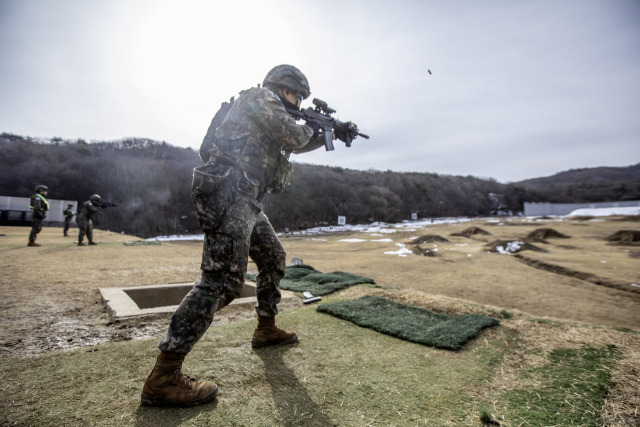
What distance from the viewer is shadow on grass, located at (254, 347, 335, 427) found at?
5.48 ft

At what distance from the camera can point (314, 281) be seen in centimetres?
555

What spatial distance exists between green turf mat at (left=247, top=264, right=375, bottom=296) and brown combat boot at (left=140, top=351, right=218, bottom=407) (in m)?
2.77

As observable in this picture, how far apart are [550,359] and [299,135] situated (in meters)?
2.63

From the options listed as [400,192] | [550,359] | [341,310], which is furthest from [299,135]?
[400,192]

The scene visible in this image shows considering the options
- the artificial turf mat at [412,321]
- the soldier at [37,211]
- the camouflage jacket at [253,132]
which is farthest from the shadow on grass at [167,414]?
the soldier at [37,211]

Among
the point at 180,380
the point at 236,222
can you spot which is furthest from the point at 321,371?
the point at 236,222

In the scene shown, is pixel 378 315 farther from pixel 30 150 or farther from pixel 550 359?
pixel 30 150

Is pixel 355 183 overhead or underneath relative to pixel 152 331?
overhead

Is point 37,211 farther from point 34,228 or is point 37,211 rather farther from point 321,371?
point 321,371

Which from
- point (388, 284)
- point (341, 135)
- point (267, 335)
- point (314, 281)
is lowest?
point (388, 284)

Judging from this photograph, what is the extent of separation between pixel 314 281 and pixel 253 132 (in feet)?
12.1

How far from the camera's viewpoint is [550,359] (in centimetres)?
249

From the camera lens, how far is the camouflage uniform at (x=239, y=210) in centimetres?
195

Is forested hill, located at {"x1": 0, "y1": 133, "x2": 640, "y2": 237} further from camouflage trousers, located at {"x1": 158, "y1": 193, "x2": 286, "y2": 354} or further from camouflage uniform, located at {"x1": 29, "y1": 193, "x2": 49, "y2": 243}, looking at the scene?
camouflage trousers, located at {"x1": 158, "y1": 193, "x2": 286, "y2": 354}
